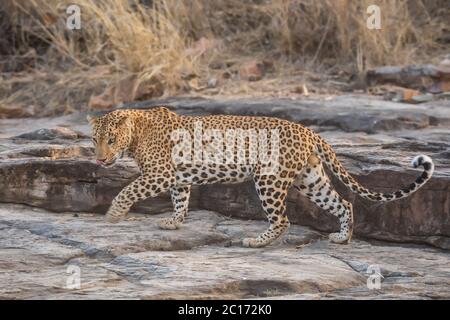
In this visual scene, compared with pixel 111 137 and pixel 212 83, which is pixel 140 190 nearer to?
pixel 111 137

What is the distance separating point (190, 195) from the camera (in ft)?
29.8

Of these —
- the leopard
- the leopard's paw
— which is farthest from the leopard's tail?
the leopard's paw

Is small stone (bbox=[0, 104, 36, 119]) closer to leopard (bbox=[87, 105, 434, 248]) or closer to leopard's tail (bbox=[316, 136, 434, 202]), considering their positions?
leopard (bbox=[87, 105, 434, 248])

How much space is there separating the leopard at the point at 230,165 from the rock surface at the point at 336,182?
249 millimetres

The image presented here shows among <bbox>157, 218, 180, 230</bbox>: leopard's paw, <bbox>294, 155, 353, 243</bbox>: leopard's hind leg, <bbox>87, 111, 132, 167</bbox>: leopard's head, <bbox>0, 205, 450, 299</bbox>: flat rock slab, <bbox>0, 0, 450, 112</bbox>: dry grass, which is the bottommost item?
<bbox>0, 205, 450, 299</bbox>: flat rock slab

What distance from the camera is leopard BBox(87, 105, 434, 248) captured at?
8172mm

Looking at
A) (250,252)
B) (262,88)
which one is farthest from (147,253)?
(262,88)

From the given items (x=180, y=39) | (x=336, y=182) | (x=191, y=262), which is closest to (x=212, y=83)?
(x=180, y=39)

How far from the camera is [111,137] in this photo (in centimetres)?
841

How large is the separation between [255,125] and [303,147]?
0.40 m

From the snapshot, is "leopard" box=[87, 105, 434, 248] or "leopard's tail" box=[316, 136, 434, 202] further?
"leopard" box=[87, 105, 434, 248]

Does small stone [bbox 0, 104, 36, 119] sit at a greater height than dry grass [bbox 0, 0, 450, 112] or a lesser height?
A: lesser

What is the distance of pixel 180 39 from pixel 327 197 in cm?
527
